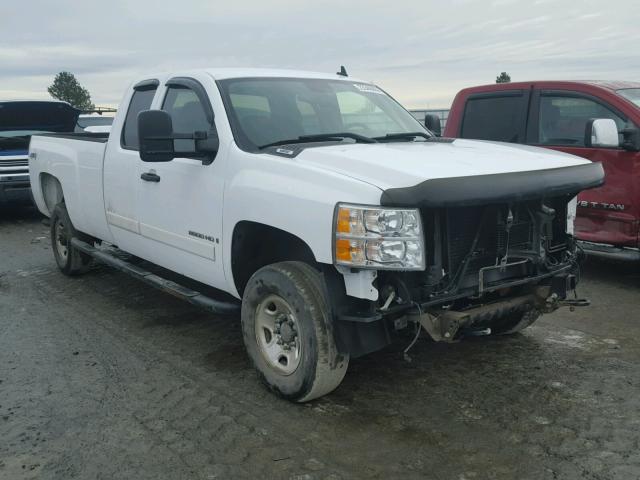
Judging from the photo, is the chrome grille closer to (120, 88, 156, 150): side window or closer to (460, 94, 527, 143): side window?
(120, 88, 156, 150): side window

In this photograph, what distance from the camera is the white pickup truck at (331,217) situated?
334 cm

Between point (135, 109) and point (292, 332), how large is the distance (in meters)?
2.74

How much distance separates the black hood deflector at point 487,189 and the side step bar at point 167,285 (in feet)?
5.08

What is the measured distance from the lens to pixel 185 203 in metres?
4.51

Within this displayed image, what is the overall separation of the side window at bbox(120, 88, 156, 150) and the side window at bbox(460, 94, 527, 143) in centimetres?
385

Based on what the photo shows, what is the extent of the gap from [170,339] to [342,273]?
2154 millimetres

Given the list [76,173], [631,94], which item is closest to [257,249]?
[76,173]

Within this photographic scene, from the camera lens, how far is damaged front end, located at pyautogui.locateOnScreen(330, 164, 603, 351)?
3.35 m

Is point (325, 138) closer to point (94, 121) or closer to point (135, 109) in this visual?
point (135, 109)

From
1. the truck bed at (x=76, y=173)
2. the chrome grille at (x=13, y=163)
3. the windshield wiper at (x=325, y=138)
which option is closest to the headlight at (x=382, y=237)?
the windshield wiper at (x=325, y=138)

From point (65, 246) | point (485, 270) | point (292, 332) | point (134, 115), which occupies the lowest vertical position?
point (65, 246)

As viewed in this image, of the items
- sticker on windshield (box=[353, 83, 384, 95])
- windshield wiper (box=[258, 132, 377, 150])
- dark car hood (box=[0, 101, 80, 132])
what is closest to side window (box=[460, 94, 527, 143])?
sticker on windshield (box=[353, 83, 384, 95])

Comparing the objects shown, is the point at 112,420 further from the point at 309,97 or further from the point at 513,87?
the point at 513,87

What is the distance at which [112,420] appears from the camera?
12.1ft
